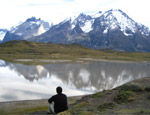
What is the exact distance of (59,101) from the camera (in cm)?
1839

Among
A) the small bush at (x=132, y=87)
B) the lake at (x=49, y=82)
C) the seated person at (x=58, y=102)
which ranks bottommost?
the lake at (x=49, y=82)

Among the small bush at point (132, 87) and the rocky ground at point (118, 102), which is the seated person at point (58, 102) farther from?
the small bush at point (132, 87)

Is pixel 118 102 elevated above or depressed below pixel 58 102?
below

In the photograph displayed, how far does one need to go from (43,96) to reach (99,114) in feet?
109

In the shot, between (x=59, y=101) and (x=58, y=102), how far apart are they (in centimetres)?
13

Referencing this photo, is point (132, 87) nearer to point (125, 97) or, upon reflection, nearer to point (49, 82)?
point (125, 97)

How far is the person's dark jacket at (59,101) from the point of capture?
59.9 feet

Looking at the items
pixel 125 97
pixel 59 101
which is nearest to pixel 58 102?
pixel 59 101

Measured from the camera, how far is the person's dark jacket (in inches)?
719

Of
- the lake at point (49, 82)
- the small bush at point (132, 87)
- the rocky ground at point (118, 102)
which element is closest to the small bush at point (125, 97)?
the rocky ground at point (118, 102)

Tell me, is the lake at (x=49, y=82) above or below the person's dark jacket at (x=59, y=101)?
below

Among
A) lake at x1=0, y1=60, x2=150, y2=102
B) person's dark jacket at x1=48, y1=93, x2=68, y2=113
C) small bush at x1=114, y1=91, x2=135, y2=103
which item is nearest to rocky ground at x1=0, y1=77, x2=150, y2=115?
small bush at x1=114, y1=91, x2=135, y2=103

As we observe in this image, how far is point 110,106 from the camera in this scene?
26734mm

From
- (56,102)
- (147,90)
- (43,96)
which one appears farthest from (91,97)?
(43,96)
